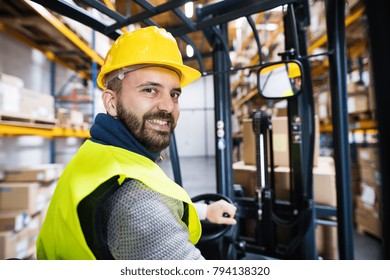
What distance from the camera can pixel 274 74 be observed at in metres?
1.33

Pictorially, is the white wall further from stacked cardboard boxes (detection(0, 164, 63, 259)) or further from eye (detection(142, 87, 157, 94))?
stacked cardboard boxes (detection(0, 164, 63, 259))

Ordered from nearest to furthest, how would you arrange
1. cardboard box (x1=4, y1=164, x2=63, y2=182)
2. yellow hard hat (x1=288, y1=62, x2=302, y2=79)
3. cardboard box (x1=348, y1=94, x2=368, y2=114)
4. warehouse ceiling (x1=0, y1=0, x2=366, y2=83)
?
warehouse ceiling (x1=0, y1=0, x2=366, y2=83)
yellow hard hat (x1=288, y1=62, x2=302, y2=79)
cardboard box (x1=4, y1=164, x2=63, y2=182)
cardboard box (x1=348, y1=94, x2=368, y2=114)

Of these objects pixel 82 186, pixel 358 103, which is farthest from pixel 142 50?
pixel 358 103

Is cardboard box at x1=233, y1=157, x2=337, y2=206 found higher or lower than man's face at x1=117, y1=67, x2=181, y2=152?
lower

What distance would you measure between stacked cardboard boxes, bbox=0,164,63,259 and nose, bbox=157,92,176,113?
193 centimetres

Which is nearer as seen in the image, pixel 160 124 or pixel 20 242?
pixel 160 124

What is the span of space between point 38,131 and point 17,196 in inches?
24.4

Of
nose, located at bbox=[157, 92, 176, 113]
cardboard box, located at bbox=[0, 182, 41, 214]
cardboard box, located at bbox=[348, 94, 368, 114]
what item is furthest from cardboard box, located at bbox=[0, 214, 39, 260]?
cardboard box, located at bbox=[348, 94, 368, 114]

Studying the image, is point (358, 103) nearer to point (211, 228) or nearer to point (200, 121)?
point (200, 121)

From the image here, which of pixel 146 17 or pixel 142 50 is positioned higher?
pixel 146 17

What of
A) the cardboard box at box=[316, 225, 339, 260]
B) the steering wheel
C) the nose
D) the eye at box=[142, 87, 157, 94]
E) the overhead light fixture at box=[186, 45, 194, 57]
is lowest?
the cardboard box at box=[316, 225, 339, 260]

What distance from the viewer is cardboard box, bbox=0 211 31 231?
6.40 ft

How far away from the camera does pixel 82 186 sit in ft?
1.97
